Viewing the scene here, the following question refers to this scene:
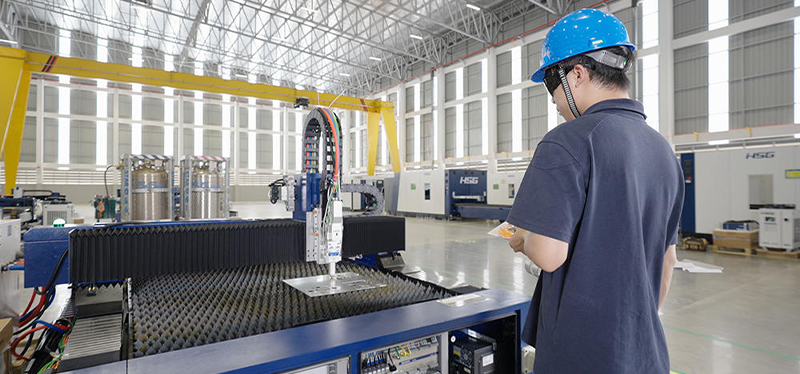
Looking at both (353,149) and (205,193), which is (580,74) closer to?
(205,193)

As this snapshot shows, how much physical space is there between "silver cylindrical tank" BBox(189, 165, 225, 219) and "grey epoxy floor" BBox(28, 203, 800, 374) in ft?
12.2

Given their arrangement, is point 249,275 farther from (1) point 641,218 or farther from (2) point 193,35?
(2) point 193,35

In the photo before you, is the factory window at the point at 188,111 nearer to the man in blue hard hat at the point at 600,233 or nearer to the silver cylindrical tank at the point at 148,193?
the silver cylindrical tank at the point at 148,193

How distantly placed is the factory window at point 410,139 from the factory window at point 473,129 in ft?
13.5

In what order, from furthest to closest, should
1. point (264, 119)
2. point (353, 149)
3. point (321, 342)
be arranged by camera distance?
point (353, 149) < point (264, 119) < point (321, 342)

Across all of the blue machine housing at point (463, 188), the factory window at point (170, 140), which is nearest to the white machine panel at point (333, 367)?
the blue machine housing at point (463, 188)

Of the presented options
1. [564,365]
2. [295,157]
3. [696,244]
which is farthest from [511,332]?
[295,157]

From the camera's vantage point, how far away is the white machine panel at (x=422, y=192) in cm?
1530

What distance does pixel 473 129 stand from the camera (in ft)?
58.4

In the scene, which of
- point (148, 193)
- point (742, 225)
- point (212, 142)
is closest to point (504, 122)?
point (742, 225)

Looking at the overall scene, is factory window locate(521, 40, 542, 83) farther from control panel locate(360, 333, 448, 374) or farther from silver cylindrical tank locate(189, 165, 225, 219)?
control panel locate(360, 333, 448, 374)

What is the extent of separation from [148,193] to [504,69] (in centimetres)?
1394

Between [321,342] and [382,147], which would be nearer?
[321,342]

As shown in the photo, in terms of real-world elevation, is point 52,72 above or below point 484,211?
above
